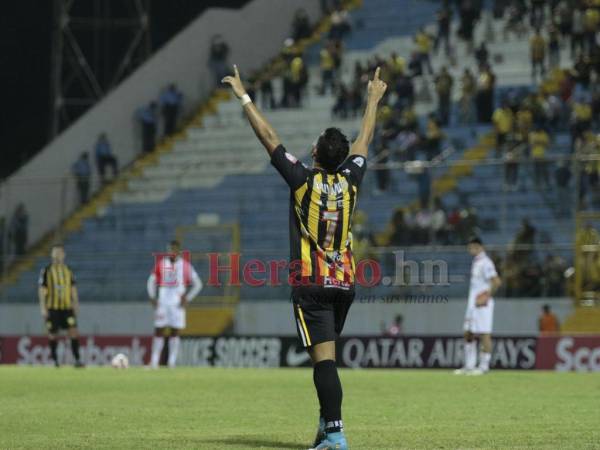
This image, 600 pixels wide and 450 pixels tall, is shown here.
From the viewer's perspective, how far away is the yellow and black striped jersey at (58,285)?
2764 centimetres

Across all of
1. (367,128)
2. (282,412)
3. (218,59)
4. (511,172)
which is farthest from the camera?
(218,59)

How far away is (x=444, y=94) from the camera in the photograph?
3825cm

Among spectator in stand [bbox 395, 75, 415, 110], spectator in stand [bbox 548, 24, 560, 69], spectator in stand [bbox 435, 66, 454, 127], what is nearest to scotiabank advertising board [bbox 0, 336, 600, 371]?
spectator in stand [bbox 435, 66, 454, 127]

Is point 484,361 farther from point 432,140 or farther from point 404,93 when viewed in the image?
point 404,93

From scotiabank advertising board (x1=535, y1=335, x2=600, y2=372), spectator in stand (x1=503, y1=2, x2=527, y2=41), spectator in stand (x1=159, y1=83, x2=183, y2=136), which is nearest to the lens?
scotiabank advertising board (x1=535, y1=335, x2=600, y2=372)

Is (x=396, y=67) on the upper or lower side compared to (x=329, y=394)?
upper

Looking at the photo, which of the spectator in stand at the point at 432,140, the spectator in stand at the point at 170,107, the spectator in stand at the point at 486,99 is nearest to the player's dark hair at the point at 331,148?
the spectator in stand at the point at 432,140

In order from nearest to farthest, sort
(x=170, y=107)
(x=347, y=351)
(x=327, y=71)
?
(x=347, y=351) → (x=327, y=71) → (x=170, y=107)

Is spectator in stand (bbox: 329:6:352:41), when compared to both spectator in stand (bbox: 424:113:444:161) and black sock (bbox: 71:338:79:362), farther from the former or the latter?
black sock (bbox: 71:338:79:362)

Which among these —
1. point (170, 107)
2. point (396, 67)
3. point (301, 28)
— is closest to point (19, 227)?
point (170, 107)

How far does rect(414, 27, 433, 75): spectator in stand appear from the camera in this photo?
1599 inches

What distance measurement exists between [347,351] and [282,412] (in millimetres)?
15144

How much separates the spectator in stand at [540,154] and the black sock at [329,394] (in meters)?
21.2

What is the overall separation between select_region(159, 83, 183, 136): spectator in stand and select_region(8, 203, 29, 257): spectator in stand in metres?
7.75
